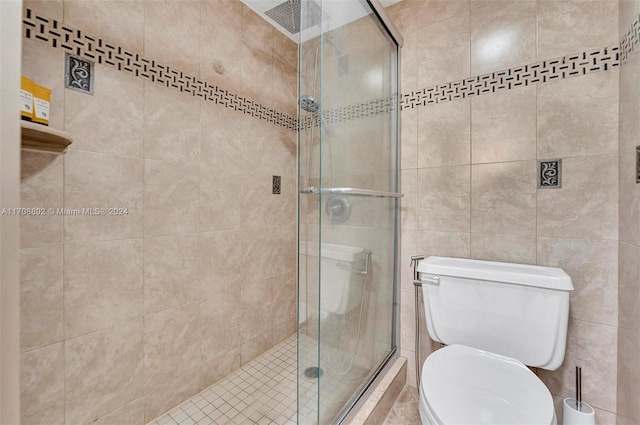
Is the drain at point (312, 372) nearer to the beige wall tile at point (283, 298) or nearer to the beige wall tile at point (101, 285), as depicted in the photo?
the beige wall tile at point (101, 285)

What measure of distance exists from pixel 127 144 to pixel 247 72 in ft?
2.99

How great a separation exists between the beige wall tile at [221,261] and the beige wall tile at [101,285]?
1.10ft

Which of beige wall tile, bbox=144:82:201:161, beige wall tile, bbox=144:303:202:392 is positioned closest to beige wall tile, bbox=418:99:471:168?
beige wall tile, bbox=144:82:201:161

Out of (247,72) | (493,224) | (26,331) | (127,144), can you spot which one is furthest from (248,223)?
(493,224)

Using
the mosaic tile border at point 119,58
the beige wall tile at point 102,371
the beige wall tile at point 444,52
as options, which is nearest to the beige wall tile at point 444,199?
the beige wall tile at point 444,52

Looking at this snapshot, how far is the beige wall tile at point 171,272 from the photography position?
133cm

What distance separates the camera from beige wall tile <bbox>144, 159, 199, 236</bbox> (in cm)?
132

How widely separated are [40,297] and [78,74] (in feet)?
2.75

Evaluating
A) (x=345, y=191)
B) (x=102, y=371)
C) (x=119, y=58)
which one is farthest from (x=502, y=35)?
(x=102, y=371)

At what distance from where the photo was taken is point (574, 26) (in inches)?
47.4

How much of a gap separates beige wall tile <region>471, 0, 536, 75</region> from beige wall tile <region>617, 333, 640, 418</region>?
123cm

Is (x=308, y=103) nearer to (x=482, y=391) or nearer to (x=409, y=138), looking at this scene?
(x=409, y=138)

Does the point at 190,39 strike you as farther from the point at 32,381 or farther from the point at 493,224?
the point at 493,224

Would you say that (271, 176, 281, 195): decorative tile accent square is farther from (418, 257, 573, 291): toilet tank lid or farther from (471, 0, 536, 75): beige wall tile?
(471, 0, 536, 75): beige wall tile
